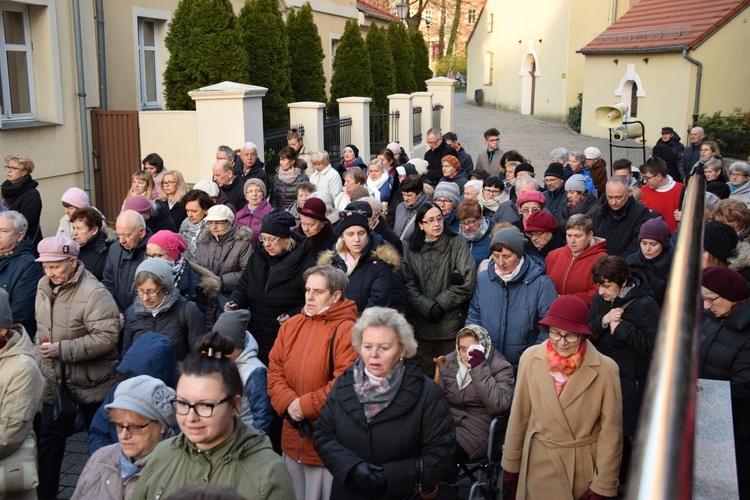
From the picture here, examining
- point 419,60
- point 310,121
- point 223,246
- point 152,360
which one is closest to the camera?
point 152,360

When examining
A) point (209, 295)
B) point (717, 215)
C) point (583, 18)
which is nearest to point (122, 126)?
point (209, 295)

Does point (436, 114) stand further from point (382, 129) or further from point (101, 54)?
point (101, 54)

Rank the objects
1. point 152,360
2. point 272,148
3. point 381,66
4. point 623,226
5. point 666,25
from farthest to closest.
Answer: point 666,25, point 381,66, point 272,148, point 623,226, point 152,360

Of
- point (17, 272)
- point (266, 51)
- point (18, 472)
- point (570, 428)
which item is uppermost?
point (266, 51)

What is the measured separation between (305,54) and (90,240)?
14.7 meters

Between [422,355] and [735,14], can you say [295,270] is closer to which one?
[422,355]

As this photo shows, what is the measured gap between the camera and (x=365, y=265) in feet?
19.3

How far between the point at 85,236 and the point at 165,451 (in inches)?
148

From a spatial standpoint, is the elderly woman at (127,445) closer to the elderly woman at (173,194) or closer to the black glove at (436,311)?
the black glove at (436,311)

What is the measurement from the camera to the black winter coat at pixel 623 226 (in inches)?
306

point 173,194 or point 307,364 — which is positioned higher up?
point 173,194

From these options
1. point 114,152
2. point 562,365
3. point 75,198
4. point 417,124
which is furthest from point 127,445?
point 417,124

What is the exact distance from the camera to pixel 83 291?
17.2 feet

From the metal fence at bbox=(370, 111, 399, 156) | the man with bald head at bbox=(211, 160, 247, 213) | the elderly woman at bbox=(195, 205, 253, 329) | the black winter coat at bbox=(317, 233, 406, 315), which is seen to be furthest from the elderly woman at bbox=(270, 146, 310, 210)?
the metal fence at bbox=(370, 111, 399, 156)
